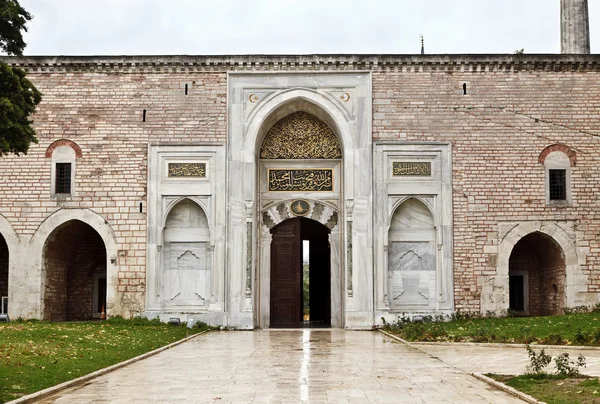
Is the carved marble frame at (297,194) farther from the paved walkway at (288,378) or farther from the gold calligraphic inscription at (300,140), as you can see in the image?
the paved walkway at (288,378)

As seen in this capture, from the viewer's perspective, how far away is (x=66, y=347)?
1313cm

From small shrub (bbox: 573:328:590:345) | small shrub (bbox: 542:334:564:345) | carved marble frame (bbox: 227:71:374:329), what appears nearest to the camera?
small shrub (bbox: 573:328:590:345)

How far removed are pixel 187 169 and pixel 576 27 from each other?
12.2 metres

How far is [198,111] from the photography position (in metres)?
20.9

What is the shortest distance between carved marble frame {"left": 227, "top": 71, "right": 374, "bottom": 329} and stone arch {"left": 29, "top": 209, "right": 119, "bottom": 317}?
120 inches

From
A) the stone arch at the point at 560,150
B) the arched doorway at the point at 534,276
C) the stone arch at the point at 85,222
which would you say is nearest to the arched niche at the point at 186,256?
the stone arch at the point at 85,222

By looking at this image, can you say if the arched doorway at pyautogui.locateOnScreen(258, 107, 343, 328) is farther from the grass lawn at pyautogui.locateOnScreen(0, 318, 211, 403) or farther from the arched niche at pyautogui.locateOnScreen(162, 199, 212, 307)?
the grass lawn at pyautogui.locateOnScreen(0, 318, 211, 403)

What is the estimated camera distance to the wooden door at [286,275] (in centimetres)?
2147

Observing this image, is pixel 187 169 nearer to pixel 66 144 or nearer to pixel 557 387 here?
pixel 66 144

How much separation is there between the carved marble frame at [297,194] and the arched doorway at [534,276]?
16.0 feet

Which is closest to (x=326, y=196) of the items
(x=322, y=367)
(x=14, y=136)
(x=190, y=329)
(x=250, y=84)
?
(x=250, y=84)

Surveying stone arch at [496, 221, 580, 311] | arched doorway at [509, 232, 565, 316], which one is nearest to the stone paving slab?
stone arch at [496, 221, 580, 311]

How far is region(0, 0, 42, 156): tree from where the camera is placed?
8.99 m

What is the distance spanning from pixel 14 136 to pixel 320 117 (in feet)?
42.8
